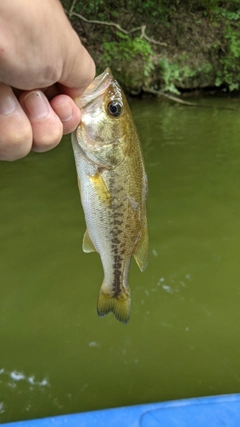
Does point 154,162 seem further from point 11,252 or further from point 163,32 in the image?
point 163,32

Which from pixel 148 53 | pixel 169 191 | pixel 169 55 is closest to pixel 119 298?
pixel 169 191

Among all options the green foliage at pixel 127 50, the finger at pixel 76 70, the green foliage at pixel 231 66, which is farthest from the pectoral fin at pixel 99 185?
the green foliage at pixel 231 66

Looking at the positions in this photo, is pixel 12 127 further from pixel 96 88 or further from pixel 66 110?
pixel 96 88

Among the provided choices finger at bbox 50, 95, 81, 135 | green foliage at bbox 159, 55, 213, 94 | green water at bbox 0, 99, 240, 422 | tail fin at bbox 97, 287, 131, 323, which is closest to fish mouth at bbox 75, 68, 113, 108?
finger at bbox 50, 95, 81, 135

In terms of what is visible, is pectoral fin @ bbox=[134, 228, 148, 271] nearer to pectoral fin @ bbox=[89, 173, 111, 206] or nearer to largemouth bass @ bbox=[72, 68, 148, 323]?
largemouth bass @ bbox=[72, 68, 148, 323]

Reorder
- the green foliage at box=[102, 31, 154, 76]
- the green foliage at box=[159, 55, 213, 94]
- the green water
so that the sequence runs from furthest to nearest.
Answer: the green foliage at box=[159, 55, 213, 94]
the green foliage at box=[102, 31, 154, 76]
the green water

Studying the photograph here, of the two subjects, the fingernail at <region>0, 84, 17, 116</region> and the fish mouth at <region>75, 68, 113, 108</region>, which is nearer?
the fingernail at <region>0, 84, 17, 116</region>

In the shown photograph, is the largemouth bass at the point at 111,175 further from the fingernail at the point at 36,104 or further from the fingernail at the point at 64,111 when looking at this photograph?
the fingernail at the point at 36,104

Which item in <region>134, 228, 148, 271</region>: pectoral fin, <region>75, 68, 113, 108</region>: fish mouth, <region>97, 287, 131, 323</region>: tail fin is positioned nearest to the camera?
<region>75, 68, 113, 108</region>: fish mouth
